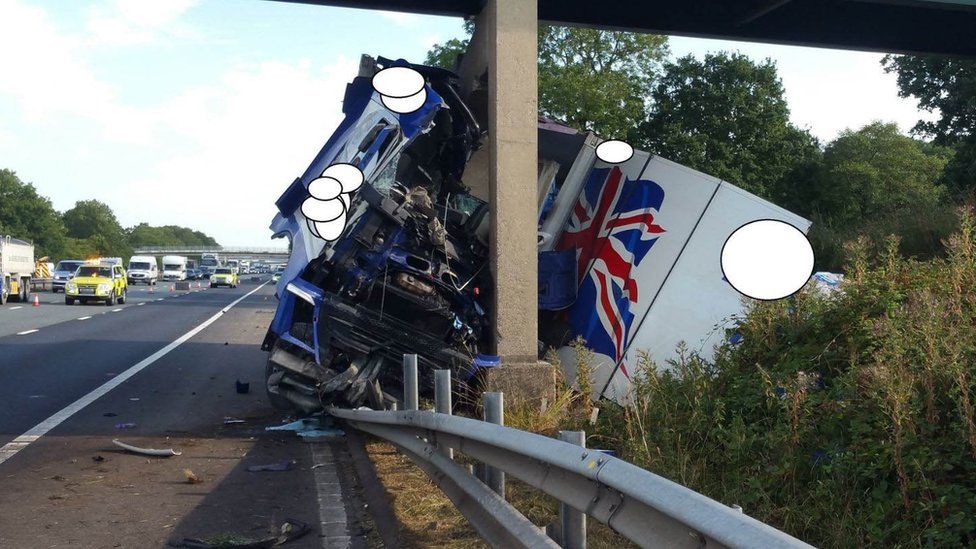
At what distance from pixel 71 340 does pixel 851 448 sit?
61.4 ft

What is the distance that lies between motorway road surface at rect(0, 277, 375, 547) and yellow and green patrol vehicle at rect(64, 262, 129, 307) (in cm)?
2265

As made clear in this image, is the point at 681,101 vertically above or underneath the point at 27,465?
above

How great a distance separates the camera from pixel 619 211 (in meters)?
9.70

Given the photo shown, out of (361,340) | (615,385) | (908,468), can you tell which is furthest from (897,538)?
(361,340)

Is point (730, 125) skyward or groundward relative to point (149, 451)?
skyward

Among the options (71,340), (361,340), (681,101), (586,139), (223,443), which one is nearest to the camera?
(361,340)

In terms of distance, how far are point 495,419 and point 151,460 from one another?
182 inches

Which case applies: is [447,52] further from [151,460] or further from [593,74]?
[151,460]

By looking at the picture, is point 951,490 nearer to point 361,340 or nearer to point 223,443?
point 361,340

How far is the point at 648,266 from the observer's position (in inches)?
352
